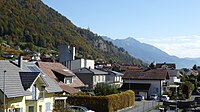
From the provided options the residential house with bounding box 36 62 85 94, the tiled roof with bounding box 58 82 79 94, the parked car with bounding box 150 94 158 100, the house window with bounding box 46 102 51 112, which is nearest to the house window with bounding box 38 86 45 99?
the house window with bounding box 46 102 51 112

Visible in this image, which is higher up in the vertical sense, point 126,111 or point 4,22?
point 4,22

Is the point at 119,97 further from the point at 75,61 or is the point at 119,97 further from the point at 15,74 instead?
the point at 75,61

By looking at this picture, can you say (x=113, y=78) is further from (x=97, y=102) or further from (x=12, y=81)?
(x=12, y=81)

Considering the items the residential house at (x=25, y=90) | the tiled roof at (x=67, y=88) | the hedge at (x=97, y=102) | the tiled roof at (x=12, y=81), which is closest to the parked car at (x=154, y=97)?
the tiled roof at (x=67, y=88)

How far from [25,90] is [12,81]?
1335mm

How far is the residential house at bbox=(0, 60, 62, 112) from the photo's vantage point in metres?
32.3

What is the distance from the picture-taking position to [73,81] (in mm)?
60125

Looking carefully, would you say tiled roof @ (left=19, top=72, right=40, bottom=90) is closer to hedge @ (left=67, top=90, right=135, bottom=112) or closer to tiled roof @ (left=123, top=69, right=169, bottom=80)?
hedge @ (left=67, top=90, right=135, bottom=112)

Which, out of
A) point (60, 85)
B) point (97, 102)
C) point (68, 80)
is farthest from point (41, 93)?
point (68, 80)

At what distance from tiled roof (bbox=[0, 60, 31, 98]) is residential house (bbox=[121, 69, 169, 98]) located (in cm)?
4193

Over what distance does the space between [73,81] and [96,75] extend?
1687 centimetres

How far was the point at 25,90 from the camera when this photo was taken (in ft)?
112

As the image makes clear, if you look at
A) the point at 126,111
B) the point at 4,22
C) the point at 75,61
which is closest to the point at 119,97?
the point at 126,111

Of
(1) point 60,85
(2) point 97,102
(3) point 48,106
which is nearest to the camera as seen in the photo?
(3) point 48,106
